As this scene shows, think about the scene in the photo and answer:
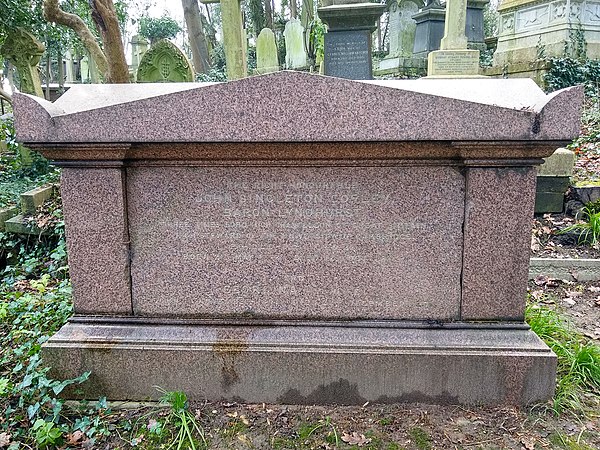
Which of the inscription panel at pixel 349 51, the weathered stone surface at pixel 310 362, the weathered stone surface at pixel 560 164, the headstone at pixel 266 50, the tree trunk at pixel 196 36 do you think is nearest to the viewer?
the weathered stone surface at pixel 310 362

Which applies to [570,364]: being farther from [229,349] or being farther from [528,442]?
[229,349]

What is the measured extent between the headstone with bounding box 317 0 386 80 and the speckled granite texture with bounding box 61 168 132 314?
6.44m

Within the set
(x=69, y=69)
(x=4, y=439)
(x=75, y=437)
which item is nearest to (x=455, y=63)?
(x=75, y=437)

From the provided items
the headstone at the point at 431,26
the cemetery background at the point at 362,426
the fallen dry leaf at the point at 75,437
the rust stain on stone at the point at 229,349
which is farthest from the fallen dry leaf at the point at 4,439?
the headstone at the point at 431,26

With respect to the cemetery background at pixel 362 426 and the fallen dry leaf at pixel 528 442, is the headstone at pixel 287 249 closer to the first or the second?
the cemetery background at pixel 362 426

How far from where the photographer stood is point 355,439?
2.30 meters

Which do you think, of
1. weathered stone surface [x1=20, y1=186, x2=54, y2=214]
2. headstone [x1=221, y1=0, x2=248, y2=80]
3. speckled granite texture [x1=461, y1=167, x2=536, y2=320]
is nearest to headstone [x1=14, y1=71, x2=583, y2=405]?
speckled granite texture [x1=461, y1=167, x2=536, y2=320]

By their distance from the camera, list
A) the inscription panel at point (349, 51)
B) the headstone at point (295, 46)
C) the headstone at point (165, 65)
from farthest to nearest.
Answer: the headstone at point (295, 46)
the headstone at point (165, 65)
the inscription panel at point (349, 51)

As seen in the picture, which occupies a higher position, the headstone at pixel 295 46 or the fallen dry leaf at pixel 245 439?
the headstone at pixel 295 46

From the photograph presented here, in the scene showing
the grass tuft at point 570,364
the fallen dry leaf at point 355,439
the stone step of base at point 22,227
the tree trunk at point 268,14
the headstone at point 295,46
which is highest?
the tree trunk at point 268,14

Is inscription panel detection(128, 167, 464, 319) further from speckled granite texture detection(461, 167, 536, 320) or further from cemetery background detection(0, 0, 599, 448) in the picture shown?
cemetery background detection(0, 0, 599, 448)

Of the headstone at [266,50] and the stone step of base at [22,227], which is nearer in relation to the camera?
the stone step of base at [22,227]

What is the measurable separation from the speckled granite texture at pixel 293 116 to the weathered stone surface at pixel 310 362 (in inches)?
39.9

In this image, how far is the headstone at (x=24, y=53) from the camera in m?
9.28
